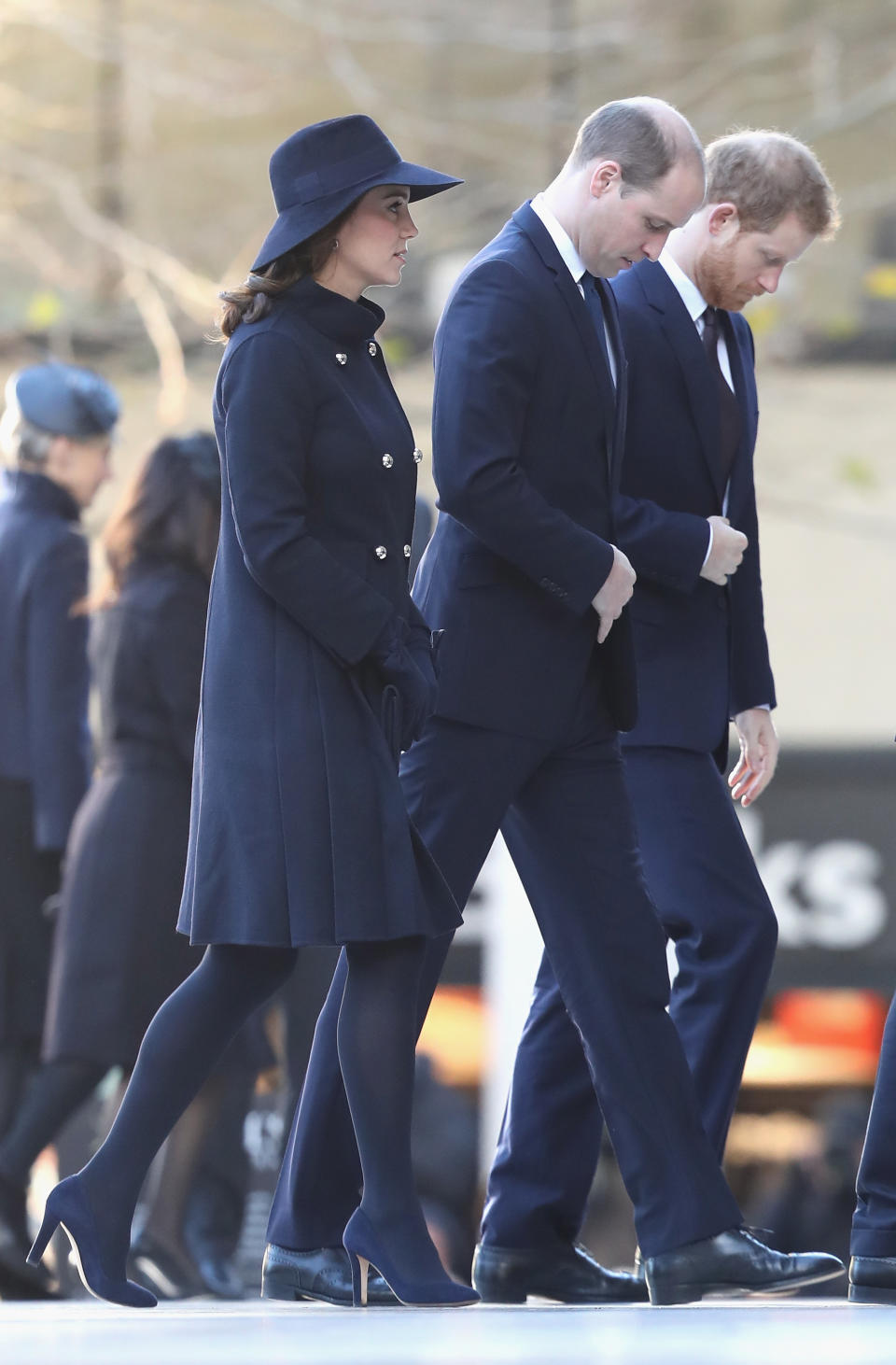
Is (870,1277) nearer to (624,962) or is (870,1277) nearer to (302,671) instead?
(624,962)

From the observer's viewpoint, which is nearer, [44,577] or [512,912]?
[44,577]

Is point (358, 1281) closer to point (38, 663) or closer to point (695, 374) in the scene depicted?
point (695, 374)

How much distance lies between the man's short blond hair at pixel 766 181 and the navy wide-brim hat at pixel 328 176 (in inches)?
26.4

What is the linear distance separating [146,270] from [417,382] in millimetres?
1281

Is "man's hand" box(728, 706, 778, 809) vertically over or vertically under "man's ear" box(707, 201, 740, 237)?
under

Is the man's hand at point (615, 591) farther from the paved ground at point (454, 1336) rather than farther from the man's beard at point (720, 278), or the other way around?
the paved ground at point (454, 1336)

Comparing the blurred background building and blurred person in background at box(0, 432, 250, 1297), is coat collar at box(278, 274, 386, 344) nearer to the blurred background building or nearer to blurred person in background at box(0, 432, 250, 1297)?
blurred person in background at box(0, 432, 250, 1297)

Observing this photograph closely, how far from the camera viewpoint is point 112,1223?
3119 mm

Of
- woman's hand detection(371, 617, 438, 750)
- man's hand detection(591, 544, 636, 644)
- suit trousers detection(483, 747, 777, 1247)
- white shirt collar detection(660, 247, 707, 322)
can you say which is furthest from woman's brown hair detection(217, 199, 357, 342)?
suit trousers detection(483, 747, 777, 1247)

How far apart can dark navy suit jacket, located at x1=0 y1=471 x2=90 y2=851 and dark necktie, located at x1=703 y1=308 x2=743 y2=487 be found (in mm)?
1832

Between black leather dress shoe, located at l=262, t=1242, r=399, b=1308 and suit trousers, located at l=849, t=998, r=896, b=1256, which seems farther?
suit trousers, located at l=849, t=998, r=896, b=1256

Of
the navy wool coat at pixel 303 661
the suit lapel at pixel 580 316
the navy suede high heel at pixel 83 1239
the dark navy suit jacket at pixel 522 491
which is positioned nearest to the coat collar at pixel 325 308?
the navy wool coat at pixel 303 661

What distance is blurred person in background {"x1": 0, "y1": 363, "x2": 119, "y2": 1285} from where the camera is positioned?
511cm

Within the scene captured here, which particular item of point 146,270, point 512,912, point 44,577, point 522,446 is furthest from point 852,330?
point 522,446
